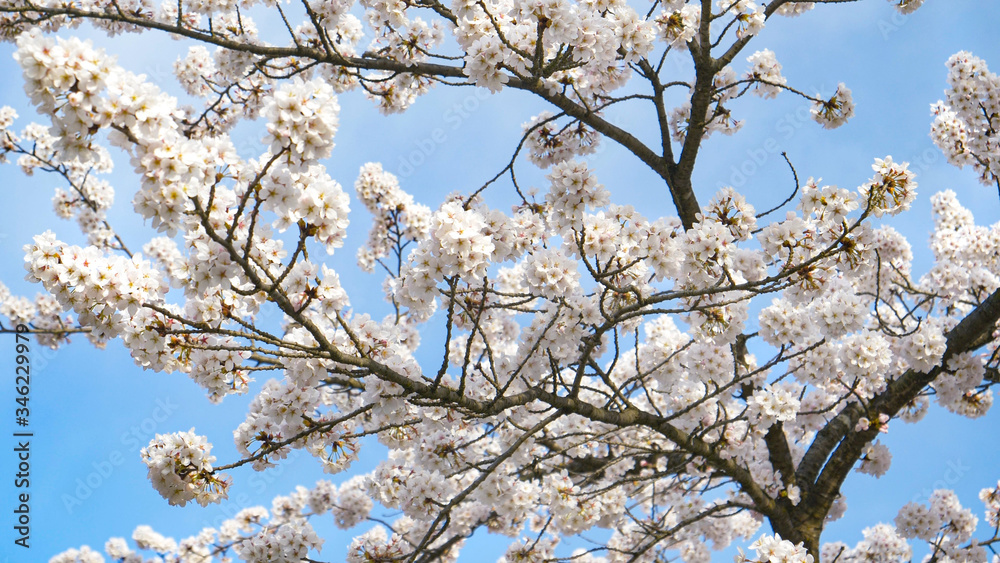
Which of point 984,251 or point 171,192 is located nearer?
point 171,192

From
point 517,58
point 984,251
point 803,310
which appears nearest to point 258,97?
point 517,58

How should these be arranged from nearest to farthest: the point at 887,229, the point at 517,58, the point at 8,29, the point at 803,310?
the point at 517,58 < the point at 803,310 < the point at 8,29 < the point at 887,229

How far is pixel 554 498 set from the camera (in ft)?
19.1

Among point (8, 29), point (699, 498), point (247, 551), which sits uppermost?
point (8, 29)

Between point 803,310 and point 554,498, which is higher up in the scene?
point 803,310

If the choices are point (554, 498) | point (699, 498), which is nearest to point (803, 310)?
point (554, 498)

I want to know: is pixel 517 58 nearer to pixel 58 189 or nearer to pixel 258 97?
pixel 258 97

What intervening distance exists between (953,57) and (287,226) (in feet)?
25.2

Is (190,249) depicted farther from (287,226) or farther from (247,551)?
(247,551)

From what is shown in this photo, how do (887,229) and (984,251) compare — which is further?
(984,251)

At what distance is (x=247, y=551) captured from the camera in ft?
15.4

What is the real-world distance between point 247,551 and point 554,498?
9.00ft

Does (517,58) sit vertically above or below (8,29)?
below

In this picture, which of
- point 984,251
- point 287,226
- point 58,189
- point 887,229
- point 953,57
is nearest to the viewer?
point 287,226
